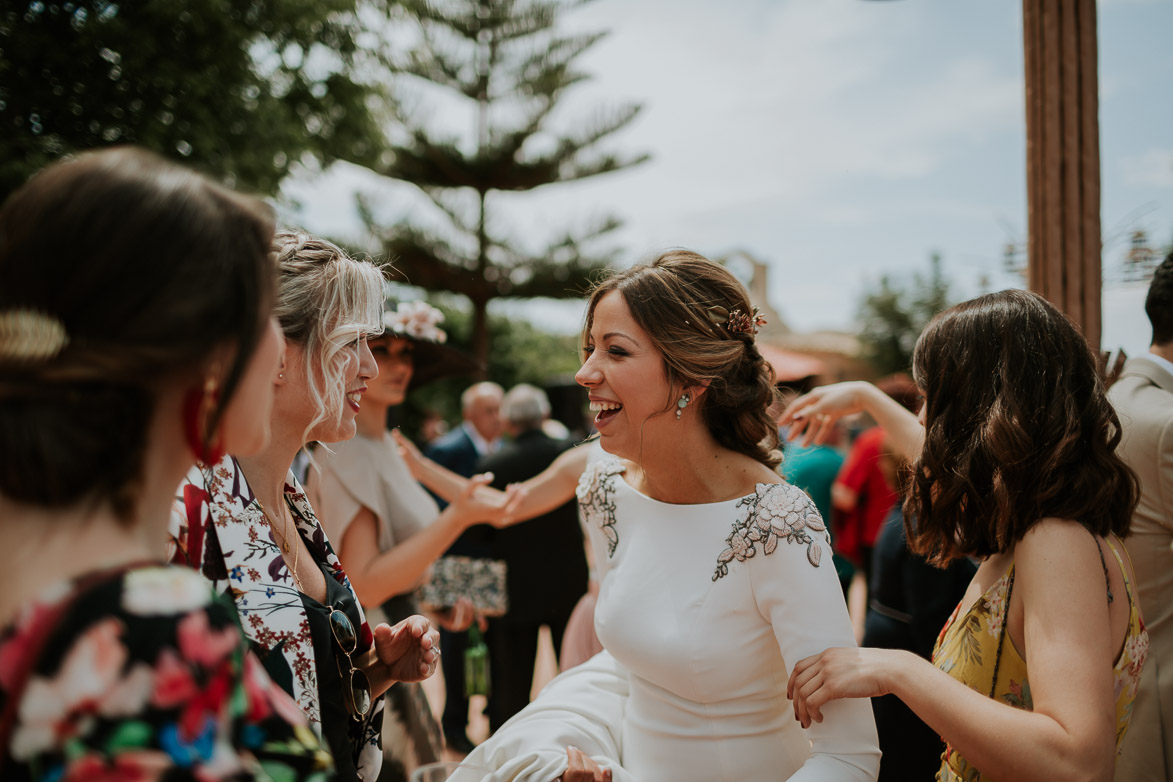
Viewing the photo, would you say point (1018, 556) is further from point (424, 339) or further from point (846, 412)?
point (424, 339)

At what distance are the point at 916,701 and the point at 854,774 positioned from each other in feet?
0.79

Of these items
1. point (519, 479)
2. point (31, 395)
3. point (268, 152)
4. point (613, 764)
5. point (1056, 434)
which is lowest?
point (519, 479)

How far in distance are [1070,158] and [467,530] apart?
12.7ft

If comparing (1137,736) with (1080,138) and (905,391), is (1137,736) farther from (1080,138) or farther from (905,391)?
(905,391)

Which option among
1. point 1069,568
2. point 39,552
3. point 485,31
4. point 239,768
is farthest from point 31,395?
point 485,31

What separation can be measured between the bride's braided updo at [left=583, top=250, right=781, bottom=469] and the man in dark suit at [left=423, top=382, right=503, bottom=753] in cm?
329

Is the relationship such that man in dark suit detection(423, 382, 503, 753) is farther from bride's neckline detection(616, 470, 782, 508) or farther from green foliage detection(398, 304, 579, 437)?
green foliage detection(398, 304, 579, 437)

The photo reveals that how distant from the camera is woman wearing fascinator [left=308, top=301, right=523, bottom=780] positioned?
8.86 feet

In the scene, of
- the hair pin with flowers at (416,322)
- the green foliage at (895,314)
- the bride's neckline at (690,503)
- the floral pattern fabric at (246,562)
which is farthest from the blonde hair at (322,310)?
the green foliage at (895,314)

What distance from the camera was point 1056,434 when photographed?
5.41 ft

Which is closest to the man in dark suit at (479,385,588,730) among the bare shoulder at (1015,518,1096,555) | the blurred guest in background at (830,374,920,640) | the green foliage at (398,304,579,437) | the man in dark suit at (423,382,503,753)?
the man in dark suit at (423,382,503,753)

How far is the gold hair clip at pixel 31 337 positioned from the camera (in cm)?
83

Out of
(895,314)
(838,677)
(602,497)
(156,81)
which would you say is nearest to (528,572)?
(602,497)

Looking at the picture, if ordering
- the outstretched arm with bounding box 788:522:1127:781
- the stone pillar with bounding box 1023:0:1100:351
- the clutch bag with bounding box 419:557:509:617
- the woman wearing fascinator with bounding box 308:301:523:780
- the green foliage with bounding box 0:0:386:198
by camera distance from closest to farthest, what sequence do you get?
1. the outstretched arm with bounding box 788:522:1127:781
2. the woman wearing fascinator with bounding box 308:301:523:780
3. the stone pillar with bounding box 1023:0:1100:351
4. the clutch bag with bounding box 419:557:509:617
5. the green foliage with bounding box 0:0:386:198
